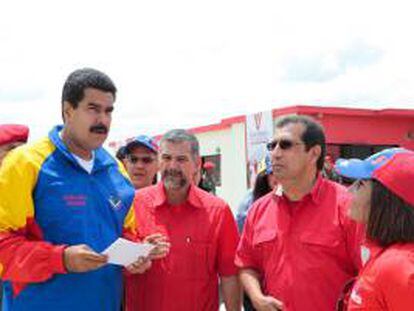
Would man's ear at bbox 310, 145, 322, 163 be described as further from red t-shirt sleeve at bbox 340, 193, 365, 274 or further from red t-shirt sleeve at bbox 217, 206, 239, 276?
red t-shirt sleeve at bbox 217, 206, 239, 276

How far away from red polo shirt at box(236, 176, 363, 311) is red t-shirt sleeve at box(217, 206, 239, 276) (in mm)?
203

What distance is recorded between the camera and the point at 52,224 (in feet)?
10.3

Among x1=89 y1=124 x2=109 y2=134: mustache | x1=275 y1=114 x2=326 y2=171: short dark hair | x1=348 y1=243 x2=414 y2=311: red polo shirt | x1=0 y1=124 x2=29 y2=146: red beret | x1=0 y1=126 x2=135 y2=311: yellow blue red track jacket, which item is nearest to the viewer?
x1=348 y1=243 x2=414 y2=311: red polo shirt

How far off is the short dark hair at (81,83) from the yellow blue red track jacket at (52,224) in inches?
9.4

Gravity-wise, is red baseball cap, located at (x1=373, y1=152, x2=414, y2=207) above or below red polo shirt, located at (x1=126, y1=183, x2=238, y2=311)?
above

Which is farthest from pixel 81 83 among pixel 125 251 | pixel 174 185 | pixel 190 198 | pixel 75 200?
pixel 190 198

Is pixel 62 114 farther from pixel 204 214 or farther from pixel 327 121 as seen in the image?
pixel 327 121

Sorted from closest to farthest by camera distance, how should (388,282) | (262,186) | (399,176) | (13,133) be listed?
(388,282) < (399,176) < (13,133) < (262,186)

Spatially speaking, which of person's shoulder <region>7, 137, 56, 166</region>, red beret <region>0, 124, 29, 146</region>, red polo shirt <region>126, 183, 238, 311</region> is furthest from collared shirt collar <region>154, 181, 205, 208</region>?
red beret <region>0, 124, 29, 146</region>

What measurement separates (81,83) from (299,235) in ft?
4.88

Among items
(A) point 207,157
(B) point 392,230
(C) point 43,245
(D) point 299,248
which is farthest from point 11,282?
(A) point 207,157

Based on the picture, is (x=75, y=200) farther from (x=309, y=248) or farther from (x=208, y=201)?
(x=309, y=248)

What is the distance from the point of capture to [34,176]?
10.1ft

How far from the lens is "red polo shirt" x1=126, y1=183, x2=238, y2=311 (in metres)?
3.81
